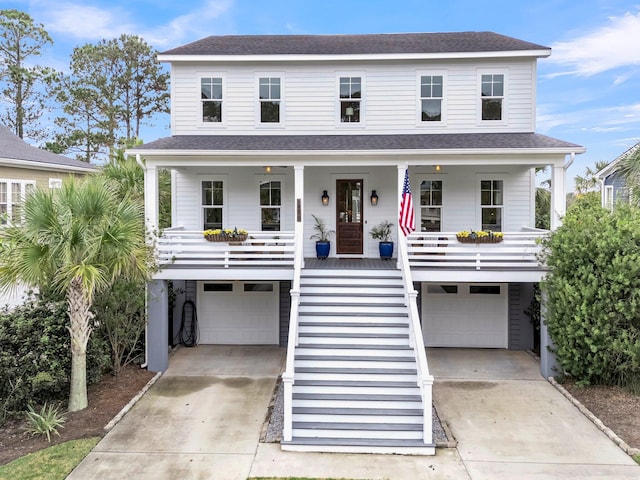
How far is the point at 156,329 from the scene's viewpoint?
10.5 meters

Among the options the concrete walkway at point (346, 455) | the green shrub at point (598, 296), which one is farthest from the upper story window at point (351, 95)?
the concrete walkway at point (346, 455)

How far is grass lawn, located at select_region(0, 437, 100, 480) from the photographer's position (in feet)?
20.3

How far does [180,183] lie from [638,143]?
439 inches

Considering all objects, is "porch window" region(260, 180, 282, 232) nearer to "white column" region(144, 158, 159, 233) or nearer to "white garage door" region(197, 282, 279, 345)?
"white garage door" region(197, 282, 279, 345)

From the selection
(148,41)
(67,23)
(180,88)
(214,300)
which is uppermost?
(67,23)

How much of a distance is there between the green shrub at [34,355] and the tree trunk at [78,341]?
35 cm

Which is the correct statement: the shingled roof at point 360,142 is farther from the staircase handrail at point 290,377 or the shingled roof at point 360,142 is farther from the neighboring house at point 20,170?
the neighboring house at point 20,170

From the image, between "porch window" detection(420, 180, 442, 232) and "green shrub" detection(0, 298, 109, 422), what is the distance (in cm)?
906

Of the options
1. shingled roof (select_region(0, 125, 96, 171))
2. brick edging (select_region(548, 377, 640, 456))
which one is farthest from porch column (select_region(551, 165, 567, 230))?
shingled roof (select_region(0, 125, 96, 171))

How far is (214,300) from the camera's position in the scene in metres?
13.0

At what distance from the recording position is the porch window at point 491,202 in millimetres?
12656

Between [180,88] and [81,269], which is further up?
[180,88]

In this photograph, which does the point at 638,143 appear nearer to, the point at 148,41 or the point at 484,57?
the point at 484,57

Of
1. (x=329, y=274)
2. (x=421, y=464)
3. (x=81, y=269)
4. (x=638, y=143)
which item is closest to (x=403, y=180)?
(x=329, y=274)
